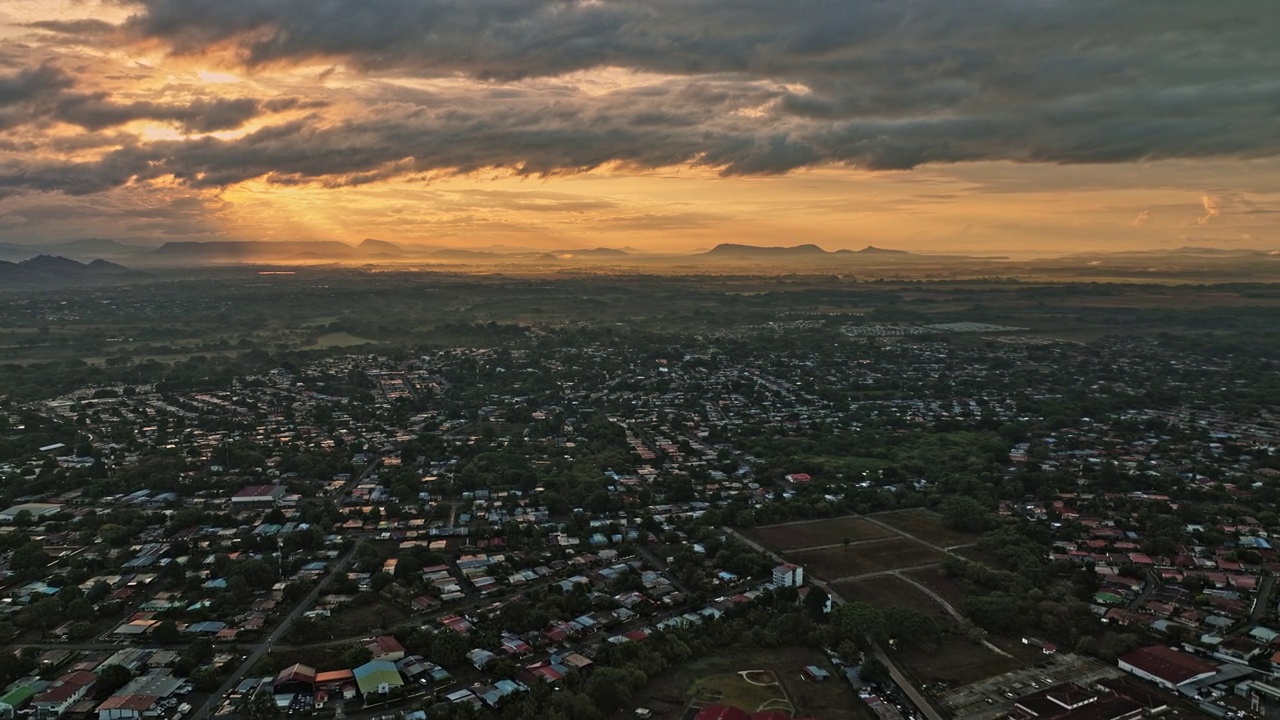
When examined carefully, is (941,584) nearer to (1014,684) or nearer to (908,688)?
(1014,684)

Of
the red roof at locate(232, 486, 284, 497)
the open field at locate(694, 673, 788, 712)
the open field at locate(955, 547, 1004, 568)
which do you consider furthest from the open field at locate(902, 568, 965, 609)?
the red roof at locate(232, 486, 284, 497)

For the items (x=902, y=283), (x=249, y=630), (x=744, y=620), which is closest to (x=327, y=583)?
(x=249, y=630)

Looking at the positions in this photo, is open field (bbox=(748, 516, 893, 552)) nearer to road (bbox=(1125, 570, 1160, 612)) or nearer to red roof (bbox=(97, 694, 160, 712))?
road (bbox=(1125, 570, 1160, 612))

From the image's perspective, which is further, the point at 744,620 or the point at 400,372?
the point at 400,372

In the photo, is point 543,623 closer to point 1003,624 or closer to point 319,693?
point 319,693

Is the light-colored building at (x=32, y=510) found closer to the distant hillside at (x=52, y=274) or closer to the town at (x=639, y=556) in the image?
the town at (x=639, y=556)

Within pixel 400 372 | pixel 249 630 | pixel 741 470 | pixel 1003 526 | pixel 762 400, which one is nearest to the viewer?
pixel 249 630
